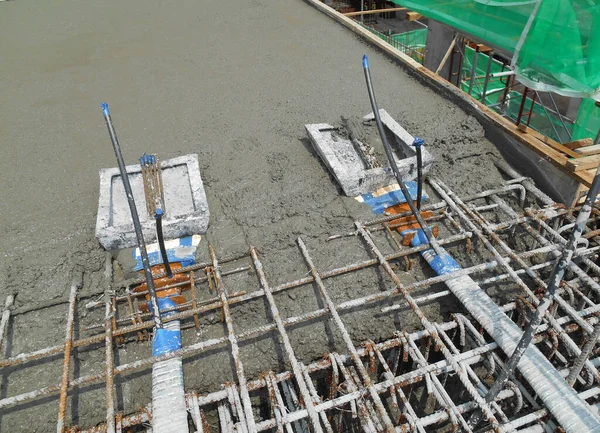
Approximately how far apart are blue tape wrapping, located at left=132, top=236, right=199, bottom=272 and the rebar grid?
19cm

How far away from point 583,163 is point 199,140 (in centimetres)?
521

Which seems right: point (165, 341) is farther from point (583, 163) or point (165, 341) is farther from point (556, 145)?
point (556, 145)

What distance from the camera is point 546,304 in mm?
2730

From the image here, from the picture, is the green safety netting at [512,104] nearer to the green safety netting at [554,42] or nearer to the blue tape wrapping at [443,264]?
the green safety netting at [554,42]

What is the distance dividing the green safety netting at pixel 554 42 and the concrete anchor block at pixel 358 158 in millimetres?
2153

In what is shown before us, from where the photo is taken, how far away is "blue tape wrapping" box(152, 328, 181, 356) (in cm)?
366

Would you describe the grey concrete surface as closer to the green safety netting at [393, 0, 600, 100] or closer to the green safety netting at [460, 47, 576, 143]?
the green safety netting at [393, 0, 600, 100]

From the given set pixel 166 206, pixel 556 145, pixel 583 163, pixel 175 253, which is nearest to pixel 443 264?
pixel 583 163

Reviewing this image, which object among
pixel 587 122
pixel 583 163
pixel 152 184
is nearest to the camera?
pixel 583 163

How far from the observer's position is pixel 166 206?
511 centimetres

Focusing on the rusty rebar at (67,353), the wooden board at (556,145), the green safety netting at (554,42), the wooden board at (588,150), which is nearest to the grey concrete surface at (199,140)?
the rusty rebar at (67,353)

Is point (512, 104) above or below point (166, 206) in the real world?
below

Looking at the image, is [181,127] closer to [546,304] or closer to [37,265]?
[37,265]

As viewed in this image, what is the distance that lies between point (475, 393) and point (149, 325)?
2.84 meters
